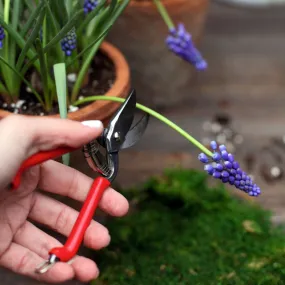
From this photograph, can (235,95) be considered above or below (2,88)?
below

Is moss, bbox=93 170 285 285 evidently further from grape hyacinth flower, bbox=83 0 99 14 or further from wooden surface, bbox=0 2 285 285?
grape hyacinth flower, bbox=83 0 99 14

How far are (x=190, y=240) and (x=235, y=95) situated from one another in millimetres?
496

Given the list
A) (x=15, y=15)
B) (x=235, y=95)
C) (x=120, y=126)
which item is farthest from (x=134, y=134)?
(x=235, y=95)

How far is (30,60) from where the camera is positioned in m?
0.81

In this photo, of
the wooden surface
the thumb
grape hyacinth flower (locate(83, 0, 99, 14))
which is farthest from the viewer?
the wooden surface

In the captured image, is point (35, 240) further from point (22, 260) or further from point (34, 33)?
point (34, 33)

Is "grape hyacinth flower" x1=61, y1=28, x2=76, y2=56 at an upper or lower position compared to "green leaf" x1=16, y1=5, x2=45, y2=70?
lower

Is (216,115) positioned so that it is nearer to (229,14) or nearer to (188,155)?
(188,155)

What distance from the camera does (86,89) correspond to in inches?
37.5

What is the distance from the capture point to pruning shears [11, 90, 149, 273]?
681mm

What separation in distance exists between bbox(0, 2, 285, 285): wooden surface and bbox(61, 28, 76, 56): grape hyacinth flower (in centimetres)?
40

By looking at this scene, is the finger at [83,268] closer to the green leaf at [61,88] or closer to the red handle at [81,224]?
the red handle at [81,224]

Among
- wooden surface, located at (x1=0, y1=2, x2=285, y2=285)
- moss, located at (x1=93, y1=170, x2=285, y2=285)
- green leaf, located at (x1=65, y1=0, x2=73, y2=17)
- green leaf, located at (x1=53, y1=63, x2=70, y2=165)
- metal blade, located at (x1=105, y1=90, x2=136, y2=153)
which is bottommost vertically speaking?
wooden surface, located at (x1=0, y1=2, x2=285, y2=285)

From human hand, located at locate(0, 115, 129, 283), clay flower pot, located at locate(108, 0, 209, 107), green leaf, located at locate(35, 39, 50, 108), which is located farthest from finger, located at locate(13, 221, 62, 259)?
clay flower pot, located at locate(108, 0, 209, 107)
